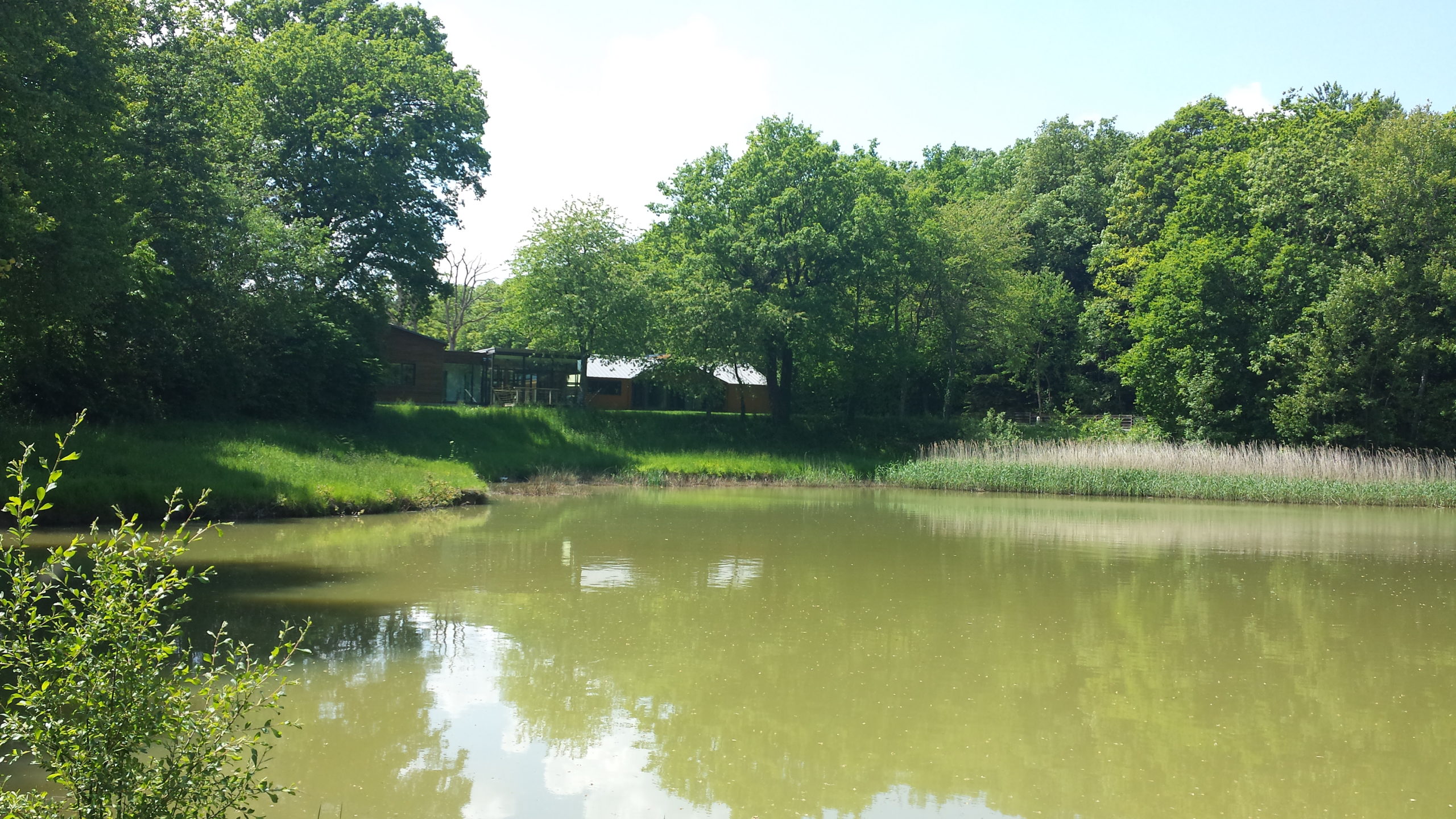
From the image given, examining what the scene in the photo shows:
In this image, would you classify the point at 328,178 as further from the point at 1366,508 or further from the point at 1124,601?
the point at 1366,508

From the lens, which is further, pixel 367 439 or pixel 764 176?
pixel 764 176

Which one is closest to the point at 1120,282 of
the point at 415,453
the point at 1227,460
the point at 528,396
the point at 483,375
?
the point at 1227,460

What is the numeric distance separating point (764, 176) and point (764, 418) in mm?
9354

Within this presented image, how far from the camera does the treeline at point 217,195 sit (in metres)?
15.0

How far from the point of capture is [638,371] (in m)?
47.2

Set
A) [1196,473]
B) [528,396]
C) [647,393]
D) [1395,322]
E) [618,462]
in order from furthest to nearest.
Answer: [647,393], [528,396], [618,462], [1395,322], [1196,473]

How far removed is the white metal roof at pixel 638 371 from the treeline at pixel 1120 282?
172 centimetres

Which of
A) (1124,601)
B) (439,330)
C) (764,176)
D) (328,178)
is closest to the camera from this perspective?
(1124,601)

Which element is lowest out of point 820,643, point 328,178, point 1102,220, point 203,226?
point 820,643

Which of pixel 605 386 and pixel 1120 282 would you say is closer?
pixel 1120 282

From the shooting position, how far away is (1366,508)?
26156 mm

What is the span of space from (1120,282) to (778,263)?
18.0 meters

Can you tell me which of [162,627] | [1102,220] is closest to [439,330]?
[1102,220]

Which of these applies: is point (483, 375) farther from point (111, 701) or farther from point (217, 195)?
point (111, 701)
